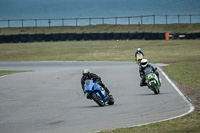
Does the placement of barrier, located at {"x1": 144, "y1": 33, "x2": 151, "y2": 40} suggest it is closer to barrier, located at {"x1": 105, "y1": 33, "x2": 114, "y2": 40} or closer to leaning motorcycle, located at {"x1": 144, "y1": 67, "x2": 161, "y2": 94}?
barrier, located at {"x1": 105, "y1": 33, "x2": 114, "y2": 40}

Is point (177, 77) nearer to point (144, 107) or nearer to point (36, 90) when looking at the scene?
point (36, 90)

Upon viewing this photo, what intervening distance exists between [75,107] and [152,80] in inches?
146

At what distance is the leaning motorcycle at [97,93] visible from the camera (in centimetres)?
1287

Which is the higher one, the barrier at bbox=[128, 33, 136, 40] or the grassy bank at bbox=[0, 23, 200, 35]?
the grassy bank at bbox=[0, 23, 200, 35]

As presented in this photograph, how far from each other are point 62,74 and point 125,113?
545 inches

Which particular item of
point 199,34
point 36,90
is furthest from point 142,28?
point 36,90

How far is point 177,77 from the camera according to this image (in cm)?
2214

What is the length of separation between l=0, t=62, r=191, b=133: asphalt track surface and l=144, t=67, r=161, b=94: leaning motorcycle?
26cm

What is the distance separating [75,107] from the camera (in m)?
13.1

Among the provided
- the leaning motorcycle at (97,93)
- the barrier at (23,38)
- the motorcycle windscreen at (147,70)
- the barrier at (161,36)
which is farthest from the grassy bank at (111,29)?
the leaning motorcycle at (97,93)

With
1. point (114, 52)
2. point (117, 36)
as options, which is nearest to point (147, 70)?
point (114, 52)

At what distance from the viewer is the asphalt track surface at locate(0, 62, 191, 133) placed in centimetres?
1013

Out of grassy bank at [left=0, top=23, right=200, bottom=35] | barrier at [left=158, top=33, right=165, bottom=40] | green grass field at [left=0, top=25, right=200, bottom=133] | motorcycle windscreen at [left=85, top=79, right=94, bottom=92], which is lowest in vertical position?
green grass field at [left=0, top=25, right=200, bottom=133]

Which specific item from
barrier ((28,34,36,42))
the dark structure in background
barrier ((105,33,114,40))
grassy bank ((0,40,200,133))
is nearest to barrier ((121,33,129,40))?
the dark structure in background
